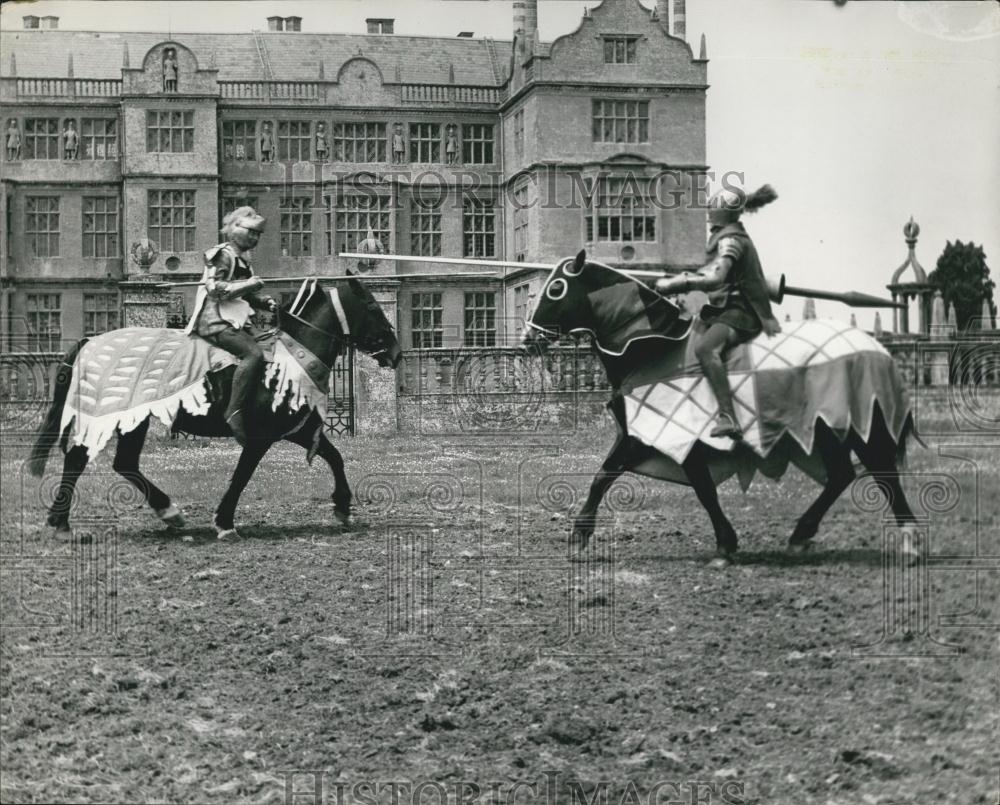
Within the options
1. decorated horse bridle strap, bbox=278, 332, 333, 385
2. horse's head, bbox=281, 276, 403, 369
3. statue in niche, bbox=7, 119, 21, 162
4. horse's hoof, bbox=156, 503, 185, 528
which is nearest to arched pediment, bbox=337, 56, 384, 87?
horse's head, bbox=281, 276, 403, 369

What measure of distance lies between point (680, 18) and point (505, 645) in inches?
140

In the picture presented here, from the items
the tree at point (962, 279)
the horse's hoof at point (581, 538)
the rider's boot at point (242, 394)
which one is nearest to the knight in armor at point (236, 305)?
the rider's boot at point (242, 394)

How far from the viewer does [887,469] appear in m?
7.30

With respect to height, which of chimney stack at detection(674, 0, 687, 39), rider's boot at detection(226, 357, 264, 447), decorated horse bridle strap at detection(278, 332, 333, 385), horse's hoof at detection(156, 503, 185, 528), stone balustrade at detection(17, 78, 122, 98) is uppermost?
chimney stack at detection(674, 0, 687, 39)

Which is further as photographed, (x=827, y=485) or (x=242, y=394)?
(x=242, y=394)

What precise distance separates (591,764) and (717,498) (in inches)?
59.3

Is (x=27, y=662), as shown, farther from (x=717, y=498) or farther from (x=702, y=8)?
(x=702, y=8)

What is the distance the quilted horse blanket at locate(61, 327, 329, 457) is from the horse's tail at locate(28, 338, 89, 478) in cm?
6

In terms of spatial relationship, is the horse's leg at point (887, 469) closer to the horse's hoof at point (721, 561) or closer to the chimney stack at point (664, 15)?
the horse's hoof at point (721, 561)

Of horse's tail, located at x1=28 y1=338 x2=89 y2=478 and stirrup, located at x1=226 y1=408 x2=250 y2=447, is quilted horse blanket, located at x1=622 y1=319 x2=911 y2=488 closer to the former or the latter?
stirrup, located at x1=226 y1=408 x2=250 y2=447

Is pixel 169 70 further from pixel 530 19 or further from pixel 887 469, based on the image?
pixel 887 469

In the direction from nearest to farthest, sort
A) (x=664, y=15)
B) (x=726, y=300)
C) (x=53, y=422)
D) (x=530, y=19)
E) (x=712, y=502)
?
1. (x=726, y=300)
2. (x=712, y=502)
3. (x=664, y=15)
4. (x=530, y=19)
5. (x=53, y=422)

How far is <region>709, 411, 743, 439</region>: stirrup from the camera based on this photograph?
7090 millimetres

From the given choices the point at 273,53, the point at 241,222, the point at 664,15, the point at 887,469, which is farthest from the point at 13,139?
the point at 887,469
